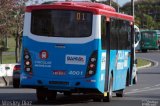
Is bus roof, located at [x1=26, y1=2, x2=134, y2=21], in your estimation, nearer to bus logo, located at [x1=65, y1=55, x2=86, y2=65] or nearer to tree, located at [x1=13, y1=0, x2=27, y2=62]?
bus logo, located at [x1=65, y1=55, x2=86, y2=65]

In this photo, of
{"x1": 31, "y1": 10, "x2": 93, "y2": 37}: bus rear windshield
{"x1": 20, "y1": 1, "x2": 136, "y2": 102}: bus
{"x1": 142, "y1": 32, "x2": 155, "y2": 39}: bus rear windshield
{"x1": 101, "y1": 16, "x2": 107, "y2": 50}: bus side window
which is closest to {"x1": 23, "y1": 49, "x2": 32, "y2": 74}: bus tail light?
{"x1": 20, "y1": 1, "x2": 136, "y2": 102}: bus

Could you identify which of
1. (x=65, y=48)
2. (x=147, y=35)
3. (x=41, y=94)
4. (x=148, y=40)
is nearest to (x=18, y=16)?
(x=41, y=94)

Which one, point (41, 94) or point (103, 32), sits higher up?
point (103, 32)

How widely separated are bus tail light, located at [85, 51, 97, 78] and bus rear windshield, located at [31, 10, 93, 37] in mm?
669

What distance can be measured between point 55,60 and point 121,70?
422cm

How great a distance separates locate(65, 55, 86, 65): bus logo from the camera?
1692 cm

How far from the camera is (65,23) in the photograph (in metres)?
17.2

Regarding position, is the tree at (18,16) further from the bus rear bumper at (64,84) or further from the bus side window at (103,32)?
the bus rear bumper at (64,84)

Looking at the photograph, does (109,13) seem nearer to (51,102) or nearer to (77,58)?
(77,58)

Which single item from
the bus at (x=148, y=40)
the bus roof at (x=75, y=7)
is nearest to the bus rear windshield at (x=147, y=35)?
the bus at (x=148, y=40)

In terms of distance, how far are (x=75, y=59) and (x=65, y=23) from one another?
45.3 inches

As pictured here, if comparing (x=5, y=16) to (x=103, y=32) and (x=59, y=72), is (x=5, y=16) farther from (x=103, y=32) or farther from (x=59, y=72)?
(x=59, y=72)

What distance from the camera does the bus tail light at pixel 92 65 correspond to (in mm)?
16906

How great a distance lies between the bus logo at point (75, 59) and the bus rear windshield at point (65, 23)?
0.66m
